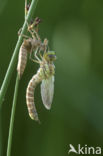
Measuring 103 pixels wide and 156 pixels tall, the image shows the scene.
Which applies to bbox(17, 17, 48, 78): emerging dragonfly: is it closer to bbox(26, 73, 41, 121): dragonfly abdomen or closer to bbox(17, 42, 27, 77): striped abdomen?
bbox(17, 42, 27, 77): striped abdomen

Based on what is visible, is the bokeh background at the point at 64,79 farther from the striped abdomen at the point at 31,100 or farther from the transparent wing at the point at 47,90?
the striped abdomen at the point at 31,100

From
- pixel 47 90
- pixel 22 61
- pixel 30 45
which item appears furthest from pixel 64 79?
pixel 22 61

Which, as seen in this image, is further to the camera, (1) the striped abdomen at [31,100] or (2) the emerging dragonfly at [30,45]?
(1) the striped abdomen at [31,100]

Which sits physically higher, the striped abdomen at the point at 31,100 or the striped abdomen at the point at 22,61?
the striped abdomen at the point at 22,61

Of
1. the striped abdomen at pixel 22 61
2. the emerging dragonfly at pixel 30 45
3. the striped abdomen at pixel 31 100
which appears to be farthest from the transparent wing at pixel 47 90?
the striped abdomen at pixel 22 61

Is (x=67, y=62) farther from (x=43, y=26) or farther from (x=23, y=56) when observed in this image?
(x=23, y=56)

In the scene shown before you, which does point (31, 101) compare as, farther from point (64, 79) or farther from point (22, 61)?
point (64, 79)

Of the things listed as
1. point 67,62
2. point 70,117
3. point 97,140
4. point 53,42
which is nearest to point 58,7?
point 53,42

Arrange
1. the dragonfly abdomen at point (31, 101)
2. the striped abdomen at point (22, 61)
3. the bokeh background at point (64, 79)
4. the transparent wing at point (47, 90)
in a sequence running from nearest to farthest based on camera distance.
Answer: the striped abdomen at point (22, 61) < the dragonfly abdomen at point (31, 101) < the transparent wing at point (47, 90) < the bokeh background at point (64, 79)

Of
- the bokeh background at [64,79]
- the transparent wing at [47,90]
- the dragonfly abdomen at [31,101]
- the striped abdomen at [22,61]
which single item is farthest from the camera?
the bokeh background at [64,79]
